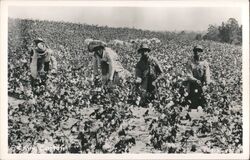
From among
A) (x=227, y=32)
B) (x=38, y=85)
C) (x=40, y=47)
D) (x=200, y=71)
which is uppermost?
(x=227, y=32)

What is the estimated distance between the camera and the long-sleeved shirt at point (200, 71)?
11.4 ft

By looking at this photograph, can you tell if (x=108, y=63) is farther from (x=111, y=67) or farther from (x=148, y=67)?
(x=148, y=67)

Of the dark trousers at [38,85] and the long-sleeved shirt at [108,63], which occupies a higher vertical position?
the long-sleeved shirt at [108,63]

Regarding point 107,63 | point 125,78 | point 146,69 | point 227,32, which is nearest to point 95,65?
point 107,63

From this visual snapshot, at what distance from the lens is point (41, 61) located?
3.49 meters

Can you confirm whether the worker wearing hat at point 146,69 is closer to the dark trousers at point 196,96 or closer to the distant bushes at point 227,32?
the dark trousers at point 196,96

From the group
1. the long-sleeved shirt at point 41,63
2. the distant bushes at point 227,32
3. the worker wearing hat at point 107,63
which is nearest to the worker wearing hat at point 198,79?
the distant bushes at point 227,32

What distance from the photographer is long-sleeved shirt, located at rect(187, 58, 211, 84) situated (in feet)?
11.4

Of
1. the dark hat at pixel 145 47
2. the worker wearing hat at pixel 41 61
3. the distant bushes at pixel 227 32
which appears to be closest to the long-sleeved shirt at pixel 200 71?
the distant bushes at pixel 227 32

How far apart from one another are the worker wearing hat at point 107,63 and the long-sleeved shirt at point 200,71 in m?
0.42

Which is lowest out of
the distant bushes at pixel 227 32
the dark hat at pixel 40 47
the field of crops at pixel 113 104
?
the field of crops at pixel 113 104

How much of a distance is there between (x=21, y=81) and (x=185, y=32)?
1149mm

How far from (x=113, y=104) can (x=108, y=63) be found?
0.28 metres

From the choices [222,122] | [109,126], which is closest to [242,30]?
[222,122]
